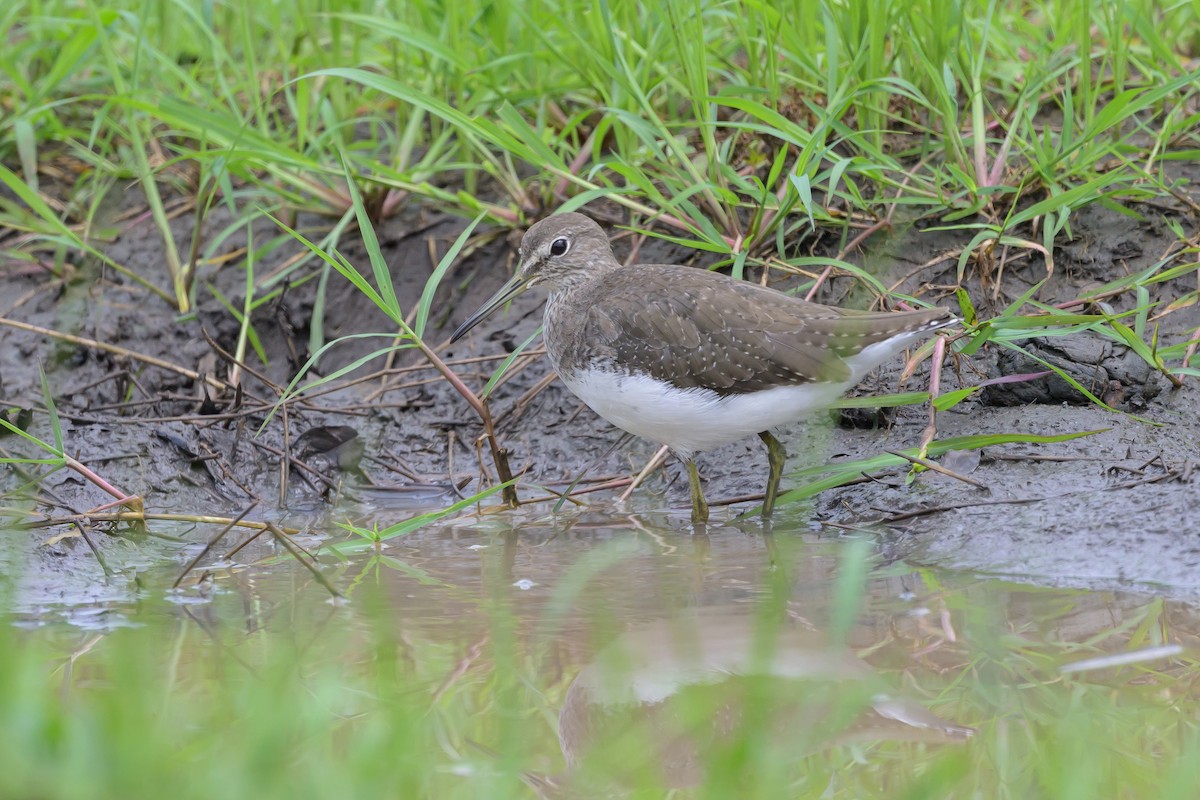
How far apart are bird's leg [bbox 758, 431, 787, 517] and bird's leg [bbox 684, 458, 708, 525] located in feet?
0.82

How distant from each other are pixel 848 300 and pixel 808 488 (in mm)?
1279

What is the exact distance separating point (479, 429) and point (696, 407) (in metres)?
1.66

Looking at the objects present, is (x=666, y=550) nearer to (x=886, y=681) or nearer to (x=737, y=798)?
(x=886, y=681)

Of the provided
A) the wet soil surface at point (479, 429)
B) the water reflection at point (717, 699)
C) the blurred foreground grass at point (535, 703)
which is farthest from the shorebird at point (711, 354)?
the water reflection at point (717, 699)

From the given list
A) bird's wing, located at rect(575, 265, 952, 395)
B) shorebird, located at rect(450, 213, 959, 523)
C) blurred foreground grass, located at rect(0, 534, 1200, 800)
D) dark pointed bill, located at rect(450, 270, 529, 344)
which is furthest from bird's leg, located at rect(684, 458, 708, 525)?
dark pointed bill, located at rect(450, 270, 529, 344)

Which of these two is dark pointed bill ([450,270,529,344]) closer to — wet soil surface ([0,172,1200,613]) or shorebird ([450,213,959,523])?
wet soil surface ([0,172,1200,613])

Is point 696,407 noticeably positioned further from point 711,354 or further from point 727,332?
point 727,332

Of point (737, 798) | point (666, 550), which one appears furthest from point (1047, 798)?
point (666, 550)

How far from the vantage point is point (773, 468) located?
534cm

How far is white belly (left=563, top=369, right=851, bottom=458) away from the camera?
4973 mm

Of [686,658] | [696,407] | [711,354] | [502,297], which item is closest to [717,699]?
[686,658]

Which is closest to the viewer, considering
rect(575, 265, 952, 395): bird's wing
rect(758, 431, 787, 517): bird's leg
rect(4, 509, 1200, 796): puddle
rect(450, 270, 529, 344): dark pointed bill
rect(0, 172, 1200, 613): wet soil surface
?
rect(4, 509, 1200, 796): puddle

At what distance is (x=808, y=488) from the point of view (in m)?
5.05

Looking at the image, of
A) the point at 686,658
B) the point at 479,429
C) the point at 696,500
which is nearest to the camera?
the point at 686,658
